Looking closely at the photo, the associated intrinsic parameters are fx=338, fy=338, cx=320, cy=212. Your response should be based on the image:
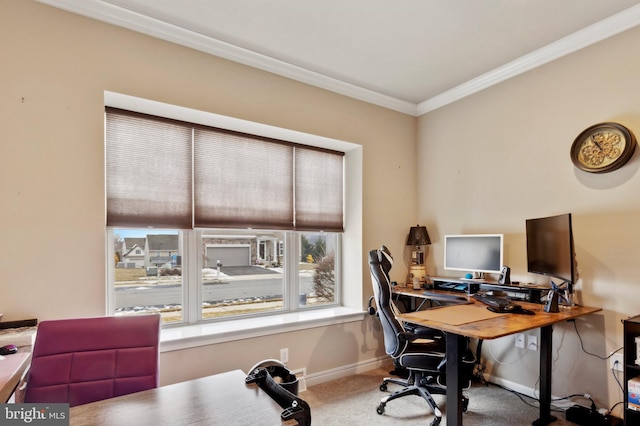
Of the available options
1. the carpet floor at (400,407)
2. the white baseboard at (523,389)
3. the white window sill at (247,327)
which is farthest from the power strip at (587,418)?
the white window sill at (247,327)

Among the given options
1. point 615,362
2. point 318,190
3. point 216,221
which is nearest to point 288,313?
point 216,221

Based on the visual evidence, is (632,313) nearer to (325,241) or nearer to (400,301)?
(400,301)

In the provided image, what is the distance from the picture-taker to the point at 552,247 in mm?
2377

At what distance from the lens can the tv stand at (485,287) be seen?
2602 mm

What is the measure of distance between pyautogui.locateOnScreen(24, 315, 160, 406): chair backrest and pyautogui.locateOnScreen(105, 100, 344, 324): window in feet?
3.42

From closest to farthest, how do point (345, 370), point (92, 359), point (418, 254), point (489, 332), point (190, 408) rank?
point (190, 408), point (92, 359), point (489, 332), point (345, 370), point (418, 254)

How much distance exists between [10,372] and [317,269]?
2536mm

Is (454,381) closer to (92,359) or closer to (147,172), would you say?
(92,359)

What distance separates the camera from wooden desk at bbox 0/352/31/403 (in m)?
1.07

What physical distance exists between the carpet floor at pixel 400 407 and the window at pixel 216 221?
2.75 ft

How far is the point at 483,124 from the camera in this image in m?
3.19

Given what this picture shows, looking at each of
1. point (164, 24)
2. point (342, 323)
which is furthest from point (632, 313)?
point (164, 24)

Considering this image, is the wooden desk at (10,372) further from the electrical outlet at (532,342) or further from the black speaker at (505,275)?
the electrical outlet at (532,342)

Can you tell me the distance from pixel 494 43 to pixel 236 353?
10.2 ft
